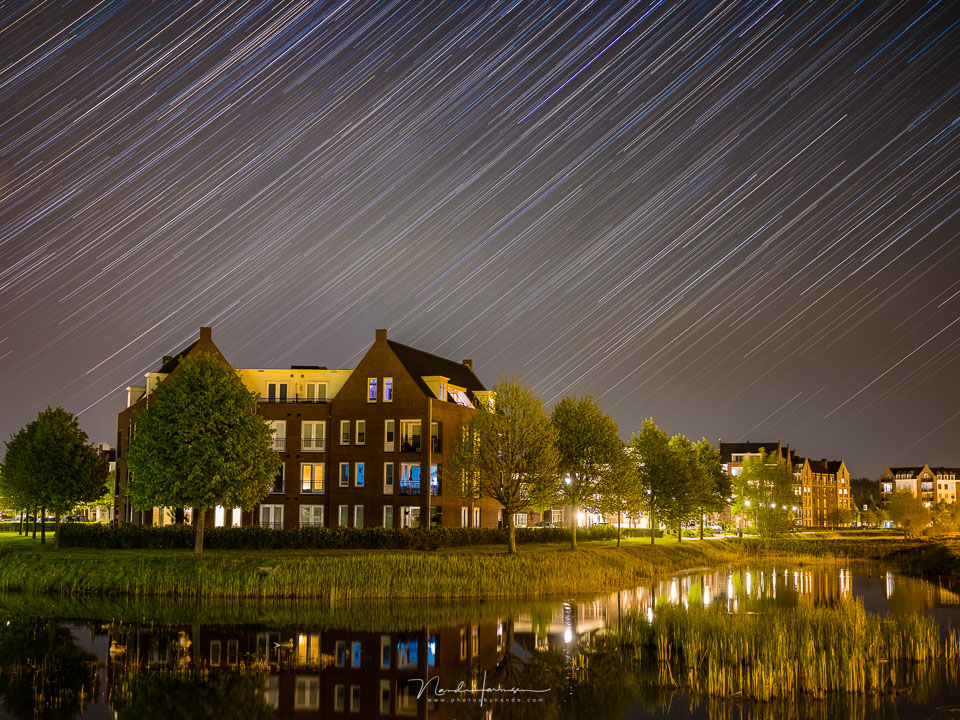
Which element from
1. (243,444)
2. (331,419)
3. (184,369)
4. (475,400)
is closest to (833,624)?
(243,444)

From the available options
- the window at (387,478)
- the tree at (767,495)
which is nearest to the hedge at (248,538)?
the window at (387,478)

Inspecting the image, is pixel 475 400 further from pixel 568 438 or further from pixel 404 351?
pixel 568 438

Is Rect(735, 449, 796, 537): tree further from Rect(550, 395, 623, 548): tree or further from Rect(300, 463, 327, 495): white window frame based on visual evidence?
Rect(300, 463, 327, 495): white window frame

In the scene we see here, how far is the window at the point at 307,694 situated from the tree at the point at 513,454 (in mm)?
25333

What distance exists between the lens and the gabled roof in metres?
64.2

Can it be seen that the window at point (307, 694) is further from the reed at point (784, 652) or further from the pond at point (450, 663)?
the reed at point (784, 652)

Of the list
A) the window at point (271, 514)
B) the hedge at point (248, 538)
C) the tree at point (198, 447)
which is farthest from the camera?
the window at point (271, 514)

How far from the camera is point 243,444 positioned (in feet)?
145

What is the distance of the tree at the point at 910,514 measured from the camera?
10844 cm

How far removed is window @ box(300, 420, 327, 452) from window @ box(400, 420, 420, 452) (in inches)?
229

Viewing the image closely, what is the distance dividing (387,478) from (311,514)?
613 cm

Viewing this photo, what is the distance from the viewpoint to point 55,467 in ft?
172

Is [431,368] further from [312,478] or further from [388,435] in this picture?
[312,478]

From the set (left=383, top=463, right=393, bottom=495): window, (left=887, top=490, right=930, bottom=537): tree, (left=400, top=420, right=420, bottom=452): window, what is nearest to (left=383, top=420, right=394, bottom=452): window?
(left=400, top=420, right=420, bottom=452): window
